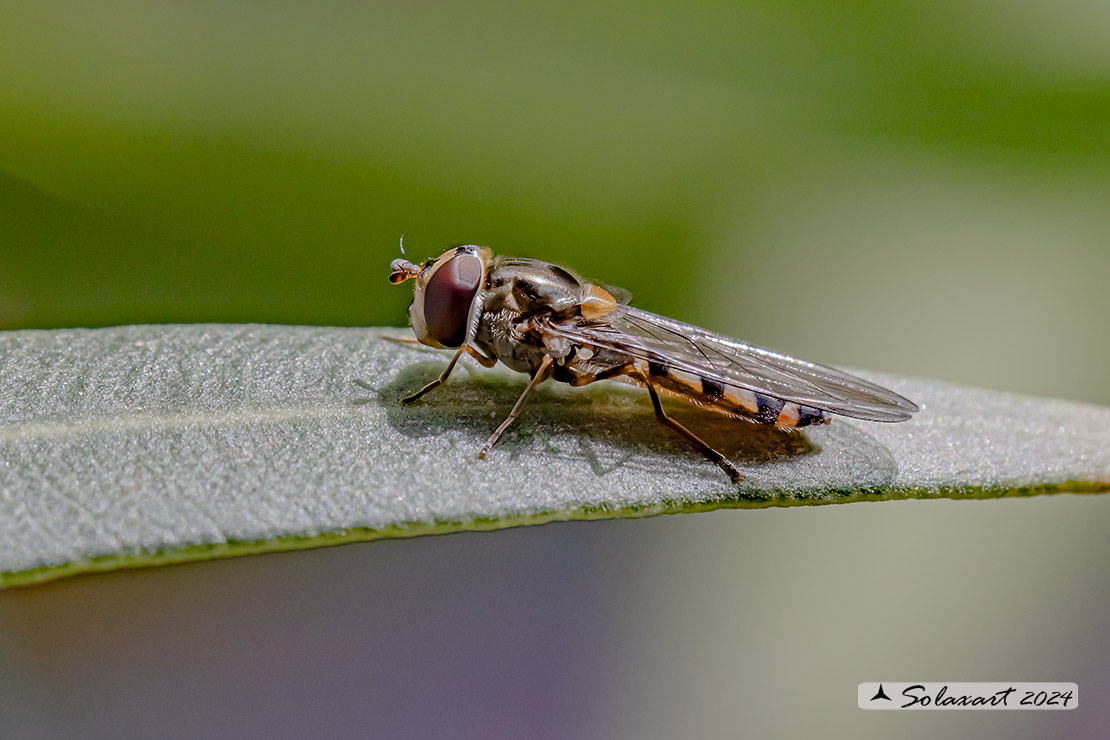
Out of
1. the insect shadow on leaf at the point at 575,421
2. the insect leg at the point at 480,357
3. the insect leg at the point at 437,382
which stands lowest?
the insect shadow on leaf at the point at 575,421

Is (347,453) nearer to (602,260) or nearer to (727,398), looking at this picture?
(727,398)

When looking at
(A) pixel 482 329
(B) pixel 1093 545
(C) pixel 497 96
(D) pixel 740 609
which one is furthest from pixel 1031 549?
(C) pixel 497 96

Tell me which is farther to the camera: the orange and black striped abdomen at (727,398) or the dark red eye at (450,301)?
the dark red eye at (450,301)

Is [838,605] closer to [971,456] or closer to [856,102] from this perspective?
[971,456]

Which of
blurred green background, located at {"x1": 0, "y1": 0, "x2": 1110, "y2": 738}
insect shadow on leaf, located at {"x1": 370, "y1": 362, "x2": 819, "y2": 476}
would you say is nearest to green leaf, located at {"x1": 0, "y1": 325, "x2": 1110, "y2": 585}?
insect shadow on leaf, located at {"x1": 370, "y1": 362, "x2": 819, "y2": 476}

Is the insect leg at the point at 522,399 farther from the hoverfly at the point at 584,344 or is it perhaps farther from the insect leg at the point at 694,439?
the insect leg at the point at 694,439

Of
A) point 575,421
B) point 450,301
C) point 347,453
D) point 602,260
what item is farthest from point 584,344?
point 602,260

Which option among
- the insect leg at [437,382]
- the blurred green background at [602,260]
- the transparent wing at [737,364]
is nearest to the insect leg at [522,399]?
the transparent wing at [737,364]
